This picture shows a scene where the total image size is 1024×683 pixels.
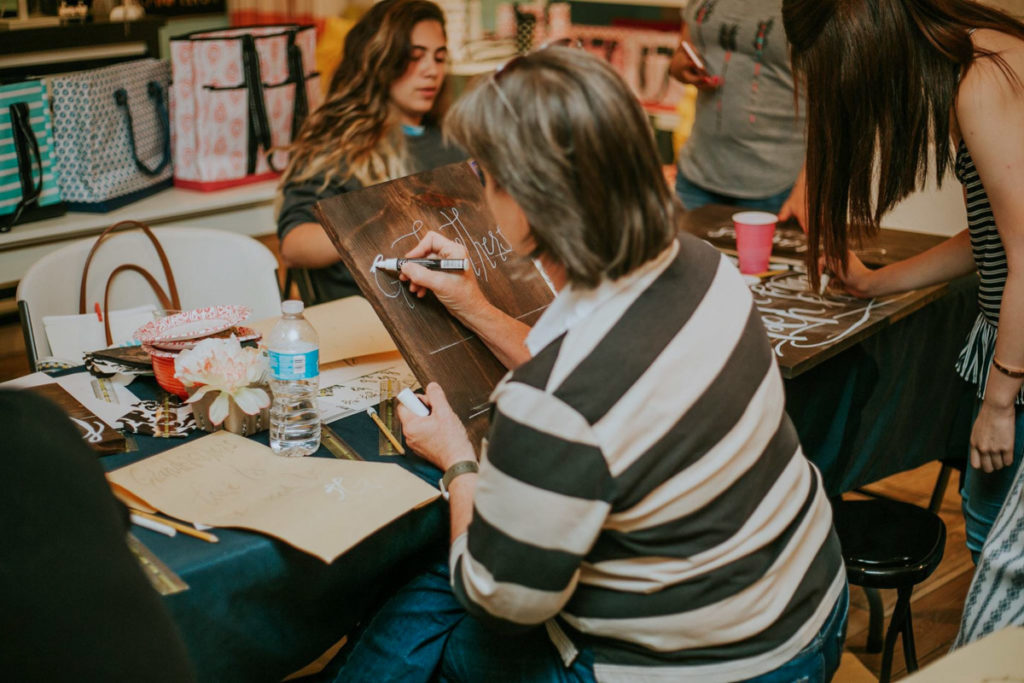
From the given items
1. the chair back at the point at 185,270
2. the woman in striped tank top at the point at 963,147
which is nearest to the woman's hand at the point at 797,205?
the woman in striped tank top at the point at 963,147

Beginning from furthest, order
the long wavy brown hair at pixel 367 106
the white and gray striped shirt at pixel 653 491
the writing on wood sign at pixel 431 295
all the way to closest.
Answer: the long wavy brown hair at pixel 367 106 < the writing on wood sign at pixel 431 295 < the white and gray striped shirt at pixel 653 491

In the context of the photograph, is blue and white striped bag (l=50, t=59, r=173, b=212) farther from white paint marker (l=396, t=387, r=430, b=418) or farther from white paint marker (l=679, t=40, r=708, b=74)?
white paint marker (l=396, t=387, r=430, b=418)

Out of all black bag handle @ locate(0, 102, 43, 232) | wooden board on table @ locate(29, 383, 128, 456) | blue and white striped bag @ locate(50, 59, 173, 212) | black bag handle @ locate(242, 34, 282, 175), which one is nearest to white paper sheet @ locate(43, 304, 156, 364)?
wooden board on table @ locate(29, 383, 128, 456)

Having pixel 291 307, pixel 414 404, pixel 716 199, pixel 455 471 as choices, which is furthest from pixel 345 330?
pixel 716 199

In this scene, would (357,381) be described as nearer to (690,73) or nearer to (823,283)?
(823,283)

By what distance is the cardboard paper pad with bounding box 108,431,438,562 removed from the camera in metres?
1.16

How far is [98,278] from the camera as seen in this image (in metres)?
2.09

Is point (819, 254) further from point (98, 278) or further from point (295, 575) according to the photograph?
point (98, 278)

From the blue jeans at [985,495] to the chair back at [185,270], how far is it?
1477 millimetres

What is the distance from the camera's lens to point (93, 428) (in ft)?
4.60

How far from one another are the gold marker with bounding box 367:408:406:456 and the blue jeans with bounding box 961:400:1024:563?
1.01 m

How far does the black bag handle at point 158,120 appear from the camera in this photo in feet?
9.84

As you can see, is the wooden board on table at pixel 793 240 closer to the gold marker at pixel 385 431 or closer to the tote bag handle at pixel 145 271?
the gold marker at pixel 385 431

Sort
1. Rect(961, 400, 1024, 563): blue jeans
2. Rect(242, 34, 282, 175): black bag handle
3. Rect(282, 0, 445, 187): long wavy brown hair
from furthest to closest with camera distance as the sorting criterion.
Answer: Rect(242, 34, 282, 175): black bag handle → Rect(282, 0, 445, 187): long wavy brown hair → Rect(961, 400, 1024, 563): blue jeans
